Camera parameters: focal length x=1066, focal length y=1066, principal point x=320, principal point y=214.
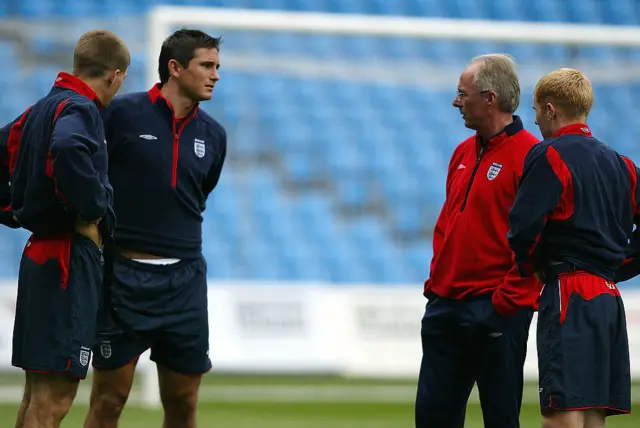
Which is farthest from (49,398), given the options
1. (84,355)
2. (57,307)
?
(57,307)

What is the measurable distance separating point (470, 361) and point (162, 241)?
1455mm

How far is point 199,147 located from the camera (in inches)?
193

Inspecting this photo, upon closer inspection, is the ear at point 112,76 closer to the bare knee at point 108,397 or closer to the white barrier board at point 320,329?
the bare knee at point 108,397

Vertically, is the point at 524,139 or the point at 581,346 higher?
the point at 524,139

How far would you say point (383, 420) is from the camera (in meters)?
7.48

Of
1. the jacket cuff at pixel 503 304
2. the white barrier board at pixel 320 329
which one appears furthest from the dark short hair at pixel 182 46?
the white barrier board at pixel 320 329

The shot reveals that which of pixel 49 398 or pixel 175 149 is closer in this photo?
pixel 49 398

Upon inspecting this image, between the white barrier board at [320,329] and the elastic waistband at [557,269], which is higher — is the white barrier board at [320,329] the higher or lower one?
the lower one

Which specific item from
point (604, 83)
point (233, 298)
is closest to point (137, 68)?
point (233, 298)

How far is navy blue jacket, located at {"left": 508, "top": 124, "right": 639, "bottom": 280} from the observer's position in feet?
12.8

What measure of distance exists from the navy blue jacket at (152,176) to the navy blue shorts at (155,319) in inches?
3.8

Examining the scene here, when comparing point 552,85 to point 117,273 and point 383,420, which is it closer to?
point 117,273

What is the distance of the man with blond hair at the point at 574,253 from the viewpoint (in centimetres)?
390

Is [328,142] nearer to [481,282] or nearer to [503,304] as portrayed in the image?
[481,282]
